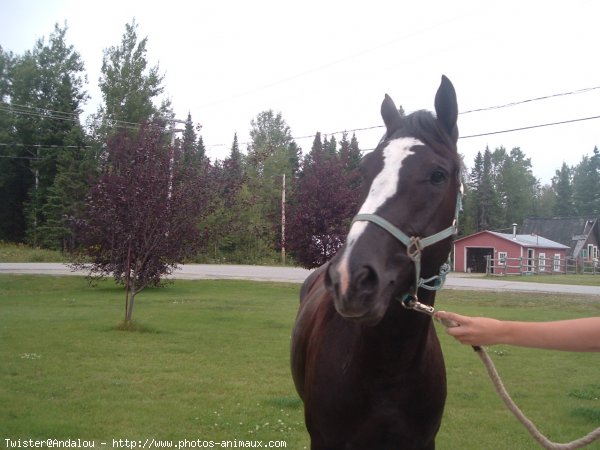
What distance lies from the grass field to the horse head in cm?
365

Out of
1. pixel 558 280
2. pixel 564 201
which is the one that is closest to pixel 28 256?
pixel 558 280

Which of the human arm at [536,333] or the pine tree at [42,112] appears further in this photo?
the pine tree at [42,112]

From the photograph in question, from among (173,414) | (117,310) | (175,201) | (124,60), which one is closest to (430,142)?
(173,414)

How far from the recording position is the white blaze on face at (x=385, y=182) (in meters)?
2.17

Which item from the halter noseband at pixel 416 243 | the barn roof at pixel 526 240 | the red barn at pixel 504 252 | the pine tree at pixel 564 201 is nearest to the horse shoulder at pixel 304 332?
the halter noseband at pixel 416 243

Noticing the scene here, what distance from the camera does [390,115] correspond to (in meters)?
2.85

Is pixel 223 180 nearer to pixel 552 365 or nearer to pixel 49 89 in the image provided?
pixel 552 365

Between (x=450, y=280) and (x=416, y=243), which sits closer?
(x=416, y=243)

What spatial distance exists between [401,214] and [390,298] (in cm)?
36

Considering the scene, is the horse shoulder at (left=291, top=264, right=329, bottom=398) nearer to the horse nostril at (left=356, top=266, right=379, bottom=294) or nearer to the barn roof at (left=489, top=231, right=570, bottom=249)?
the horse nostril at (left=356, top=266, right=379, bottom=294)

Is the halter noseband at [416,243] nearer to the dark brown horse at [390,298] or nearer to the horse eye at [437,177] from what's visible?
the dark brown horse at [390,298]

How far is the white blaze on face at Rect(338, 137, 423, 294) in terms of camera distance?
217 centimetres

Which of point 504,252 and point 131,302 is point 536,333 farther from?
point 504,252

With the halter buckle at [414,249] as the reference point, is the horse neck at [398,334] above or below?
below
